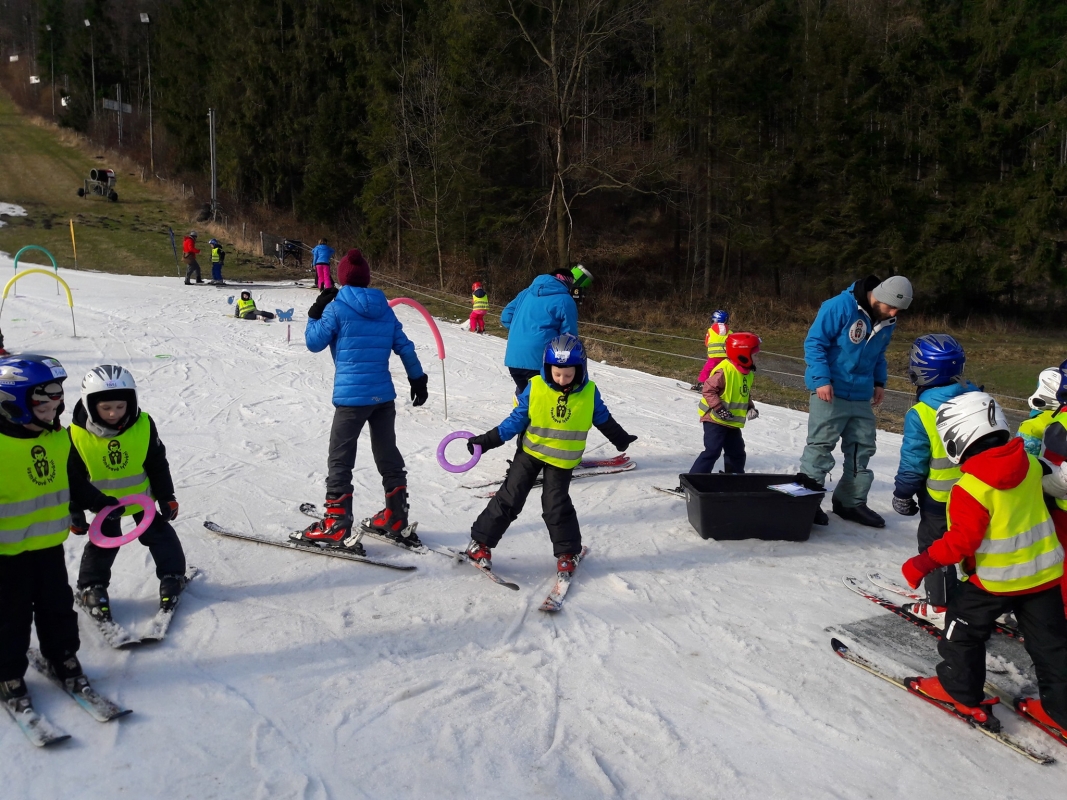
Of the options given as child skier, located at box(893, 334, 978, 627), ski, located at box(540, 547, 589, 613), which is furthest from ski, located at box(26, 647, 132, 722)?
child skier, located at box(893, 334, 978, 627)

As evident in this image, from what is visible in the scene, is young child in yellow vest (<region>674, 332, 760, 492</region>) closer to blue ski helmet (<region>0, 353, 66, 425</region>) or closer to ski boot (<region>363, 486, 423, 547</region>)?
ski boot (<region>363, 486, 423, 547</region>)

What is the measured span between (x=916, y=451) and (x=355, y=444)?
3539 mm

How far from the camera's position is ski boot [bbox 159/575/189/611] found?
4.45m

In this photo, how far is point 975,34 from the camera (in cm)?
2825

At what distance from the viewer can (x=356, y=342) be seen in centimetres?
540

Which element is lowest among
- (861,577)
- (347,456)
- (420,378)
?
(861,577)

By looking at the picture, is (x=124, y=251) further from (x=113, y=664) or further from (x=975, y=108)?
(x=975, y=108)

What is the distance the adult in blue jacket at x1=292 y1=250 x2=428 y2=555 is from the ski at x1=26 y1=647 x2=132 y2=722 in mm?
1881

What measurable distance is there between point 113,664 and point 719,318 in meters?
9.40

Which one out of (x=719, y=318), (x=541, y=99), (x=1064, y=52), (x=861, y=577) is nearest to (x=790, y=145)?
(x=1064, y=52)

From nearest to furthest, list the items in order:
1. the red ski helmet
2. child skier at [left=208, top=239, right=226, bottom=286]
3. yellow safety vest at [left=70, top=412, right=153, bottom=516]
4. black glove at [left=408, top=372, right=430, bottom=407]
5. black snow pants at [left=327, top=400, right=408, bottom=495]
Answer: yellow safety vest at [left=70, top=412, right=153, bottom=516] < black snow pants at [left=327, top=400, right=408, bottom=495] < black glove at [left=408, top=372, right=430, bottom=407] < the red ski helmet < child skier at [left=208, top=239, right=226, bottom=286]

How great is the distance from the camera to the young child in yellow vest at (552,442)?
491 centimetres

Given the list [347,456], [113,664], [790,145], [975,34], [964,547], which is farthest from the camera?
[790,145]

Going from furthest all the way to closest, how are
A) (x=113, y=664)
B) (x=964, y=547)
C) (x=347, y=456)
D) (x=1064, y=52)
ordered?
(x=1064, y=52), (x=347, y=456), (x=113, y=664), (x=964, y=547)
